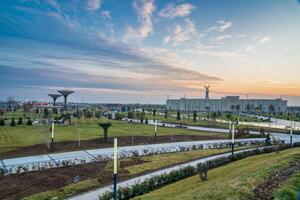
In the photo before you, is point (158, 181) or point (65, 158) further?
point (65, 158)

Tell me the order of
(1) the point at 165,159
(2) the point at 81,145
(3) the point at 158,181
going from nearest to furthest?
(3) the point at 158,181 < (1) the point at 165,159 < (2) the point at 81,145

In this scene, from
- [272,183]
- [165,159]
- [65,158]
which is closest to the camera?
[272,183]

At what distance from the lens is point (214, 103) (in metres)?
130

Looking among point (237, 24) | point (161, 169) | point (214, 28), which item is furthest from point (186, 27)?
point (161, 169)

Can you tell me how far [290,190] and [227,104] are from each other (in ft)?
397

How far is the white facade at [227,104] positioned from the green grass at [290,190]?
108 m

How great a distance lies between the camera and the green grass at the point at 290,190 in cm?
751

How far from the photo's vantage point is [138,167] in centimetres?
1594

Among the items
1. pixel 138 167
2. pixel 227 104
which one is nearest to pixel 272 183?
pixel 138 167

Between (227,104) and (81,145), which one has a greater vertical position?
(227,104)

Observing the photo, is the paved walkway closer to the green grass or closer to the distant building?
the green grass

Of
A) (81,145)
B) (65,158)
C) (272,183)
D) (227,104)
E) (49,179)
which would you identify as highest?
(227,104)

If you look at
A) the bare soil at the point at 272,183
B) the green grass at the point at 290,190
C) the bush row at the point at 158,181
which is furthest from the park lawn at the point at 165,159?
the green grass at the point at 290,190

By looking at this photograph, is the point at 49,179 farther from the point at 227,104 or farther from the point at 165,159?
the point at 227,104
